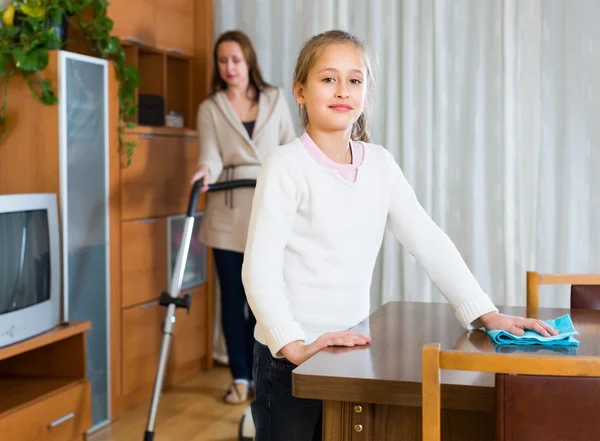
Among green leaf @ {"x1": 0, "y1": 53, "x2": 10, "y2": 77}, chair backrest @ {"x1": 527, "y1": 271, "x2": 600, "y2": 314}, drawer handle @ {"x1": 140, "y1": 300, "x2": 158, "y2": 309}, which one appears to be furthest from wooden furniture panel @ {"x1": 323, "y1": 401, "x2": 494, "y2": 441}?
drawer handle @ {"x1": 140, "y1": 300, "x2": 158, "y2": 309}

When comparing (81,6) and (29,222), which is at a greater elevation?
(81,6)

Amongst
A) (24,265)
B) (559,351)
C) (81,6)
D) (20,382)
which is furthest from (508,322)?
(81,6)

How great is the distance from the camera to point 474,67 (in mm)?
3951

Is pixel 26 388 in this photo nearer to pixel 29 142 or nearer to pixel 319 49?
pixel 29 142

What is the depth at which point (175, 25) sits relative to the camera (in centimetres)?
425

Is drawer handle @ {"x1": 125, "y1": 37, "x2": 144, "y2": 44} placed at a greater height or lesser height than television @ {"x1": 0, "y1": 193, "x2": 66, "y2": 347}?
greater

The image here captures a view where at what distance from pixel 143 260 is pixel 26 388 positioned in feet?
2.91

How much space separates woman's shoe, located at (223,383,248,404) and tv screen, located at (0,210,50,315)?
1040mm

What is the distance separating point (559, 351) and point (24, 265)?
2078mm

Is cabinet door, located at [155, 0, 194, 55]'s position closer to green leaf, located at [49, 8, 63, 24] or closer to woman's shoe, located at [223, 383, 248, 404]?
green leaf, located at [49, 8, 63, 24]

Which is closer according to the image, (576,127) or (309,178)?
(309,178)

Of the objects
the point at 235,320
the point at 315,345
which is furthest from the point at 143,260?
the point at 315,345

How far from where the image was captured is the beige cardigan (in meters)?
3.79

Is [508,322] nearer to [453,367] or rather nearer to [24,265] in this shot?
[453,367]
